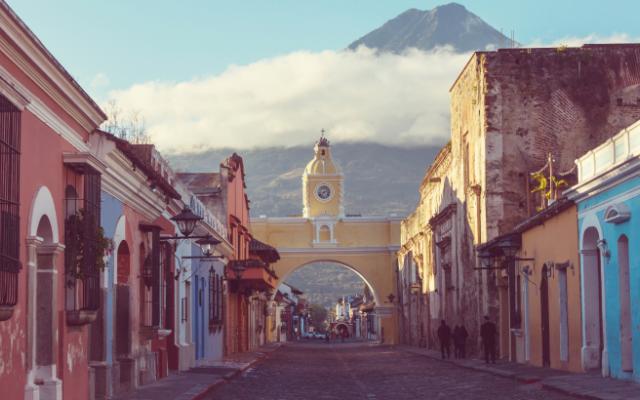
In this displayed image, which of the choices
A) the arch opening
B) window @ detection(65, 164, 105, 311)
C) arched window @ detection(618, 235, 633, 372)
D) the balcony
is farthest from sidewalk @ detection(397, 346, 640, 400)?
the arch opening

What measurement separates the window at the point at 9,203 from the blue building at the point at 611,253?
9.95 metres

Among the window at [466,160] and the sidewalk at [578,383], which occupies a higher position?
the window at [466,160]

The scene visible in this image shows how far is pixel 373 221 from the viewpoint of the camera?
73188mm

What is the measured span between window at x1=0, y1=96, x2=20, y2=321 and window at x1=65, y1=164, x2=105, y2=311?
245cm

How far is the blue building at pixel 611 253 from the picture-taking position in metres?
18.4

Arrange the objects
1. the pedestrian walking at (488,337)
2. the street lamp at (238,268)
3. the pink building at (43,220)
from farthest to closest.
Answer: the street lamp at (238,268) < the pedestrian walking at (488,337) < the pink building at (43,220)

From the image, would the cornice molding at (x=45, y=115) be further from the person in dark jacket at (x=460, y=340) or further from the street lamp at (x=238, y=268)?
the street lamp at (x=238, y=268)

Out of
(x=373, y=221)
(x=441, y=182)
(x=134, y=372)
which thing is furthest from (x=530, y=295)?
(x=373, y=221)

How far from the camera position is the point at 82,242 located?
13.2m

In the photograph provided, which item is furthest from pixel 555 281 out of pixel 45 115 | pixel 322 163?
pixel 322 163

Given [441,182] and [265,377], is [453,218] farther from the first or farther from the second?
[265,377]

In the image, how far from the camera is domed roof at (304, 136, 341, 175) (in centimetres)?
8262

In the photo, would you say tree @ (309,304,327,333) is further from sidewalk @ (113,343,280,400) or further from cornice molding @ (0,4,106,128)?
cornice molding @ (0,4,106,128)

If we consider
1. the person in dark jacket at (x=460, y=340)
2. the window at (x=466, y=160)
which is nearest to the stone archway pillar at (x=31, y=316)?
the person in dark jacket at (x=460, y=340)
